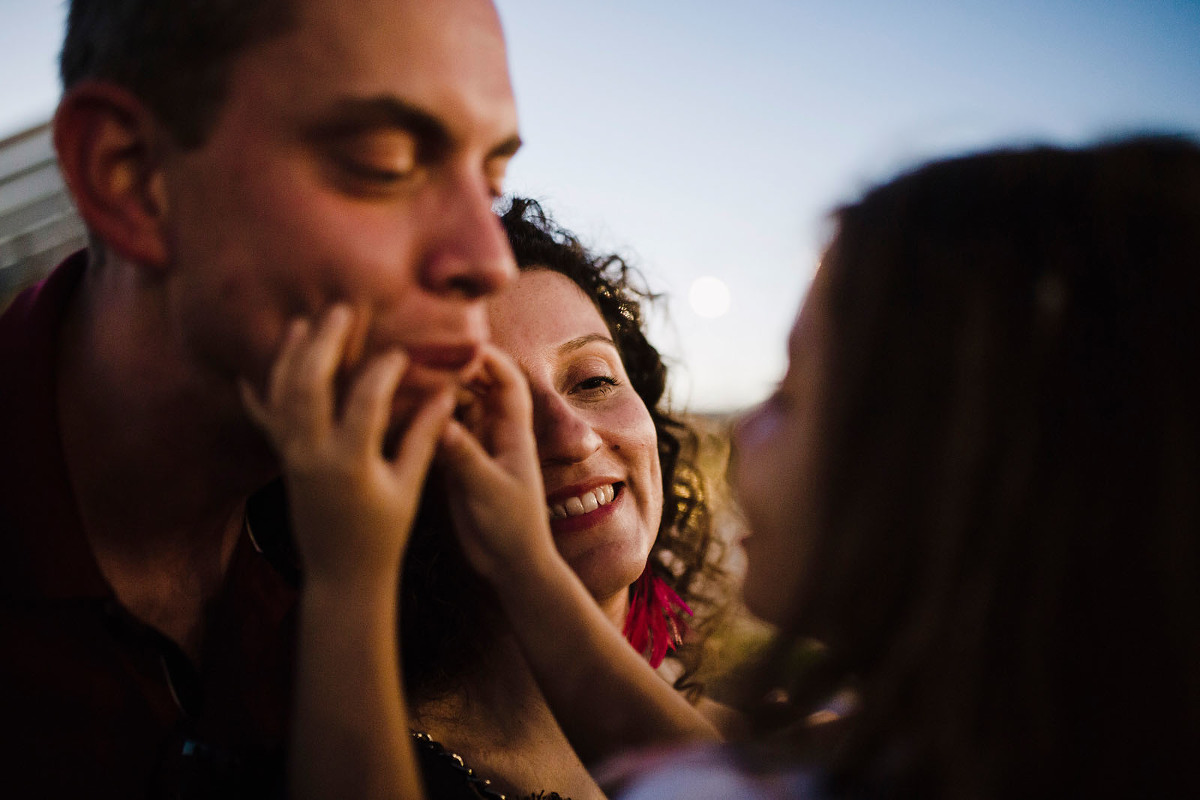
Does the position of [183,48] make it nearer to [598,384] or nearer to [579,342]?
[579,342]

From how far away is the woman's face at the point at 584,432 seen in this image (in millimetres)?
1966

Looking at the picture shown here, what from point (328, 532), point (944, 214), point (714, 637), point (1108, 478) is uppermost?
point (944, 214)

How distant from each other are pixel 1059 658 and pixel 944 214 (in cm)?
70

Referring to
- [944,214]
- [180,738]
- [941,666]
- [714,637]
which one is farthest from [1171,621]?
[714,637]

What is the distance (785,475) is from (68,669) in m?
1.27

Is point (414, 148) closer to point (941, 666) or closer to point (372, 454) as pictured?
point (372, 454)

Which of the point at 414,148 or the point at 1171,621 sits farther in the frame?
the point at 414,148

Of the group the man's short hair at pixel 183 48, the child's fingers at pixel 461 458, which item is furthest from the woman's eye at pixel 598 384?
the man's short hair at pixel 183 48

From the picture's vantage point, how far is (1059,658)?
1.05 metres

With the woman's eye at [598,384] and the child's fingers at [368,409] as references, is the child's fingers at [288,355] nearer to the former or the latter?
the child's fingers at [368,409]

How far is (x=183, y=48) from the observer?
47.2 inches

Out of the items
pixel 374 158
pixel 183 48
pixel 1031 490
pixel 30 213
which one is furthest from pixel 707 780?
pixel 30 213

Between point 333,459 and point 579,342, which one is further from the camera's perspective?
point 579,342

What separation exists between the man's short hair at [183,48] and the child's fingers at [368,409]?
50 cm
